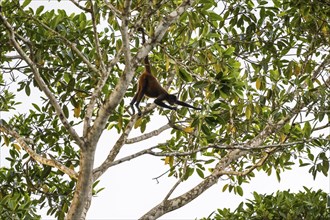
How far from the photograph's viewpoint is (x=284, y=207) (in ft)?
24.9

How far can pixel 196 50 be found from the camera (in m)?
6.07

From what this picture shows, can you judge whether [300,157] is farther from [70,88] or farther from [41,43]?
[41,43]

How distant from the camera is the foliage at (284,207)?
7355mm

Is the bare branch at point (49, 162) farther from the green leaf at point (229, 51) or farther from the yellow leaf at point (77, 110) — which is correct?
the green leaf at point (229, 51)

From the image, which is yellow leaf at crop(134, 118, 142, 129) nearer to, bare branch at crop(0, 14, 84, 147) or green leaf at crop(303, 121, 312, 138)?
bare branch at crop(0, 14, 84, 147)

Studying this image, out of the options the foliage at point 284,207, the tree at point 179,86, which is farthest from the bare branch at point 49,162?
the foliage at point 284,207

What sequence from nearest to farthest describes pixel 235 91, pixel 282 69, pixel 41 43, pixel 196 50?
pixel 235 91 < pixel 196 50 < pixel 41 43 < pixel 282 69

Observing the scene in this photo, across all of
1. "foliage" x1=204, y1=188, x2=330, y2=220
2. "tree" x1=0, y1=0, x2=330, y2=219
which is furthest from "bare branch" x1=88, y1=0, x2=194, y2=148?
"foliage" x1=204, y1=188, x2=330, y2=220

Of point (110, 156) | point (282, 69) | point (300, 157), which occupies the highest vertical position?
point (282, 69)

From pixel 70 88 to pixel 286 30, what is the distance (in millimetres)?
3107

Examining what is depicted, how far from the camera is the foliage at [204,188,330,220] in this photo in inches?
290

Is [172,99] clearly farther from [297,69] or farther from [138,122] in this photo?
[297,69]

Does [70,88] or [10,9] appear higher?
[10,9]

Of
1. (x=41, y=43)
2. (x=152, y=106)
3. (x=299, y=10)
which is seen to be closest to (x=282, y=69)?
(x=299, y=10)
